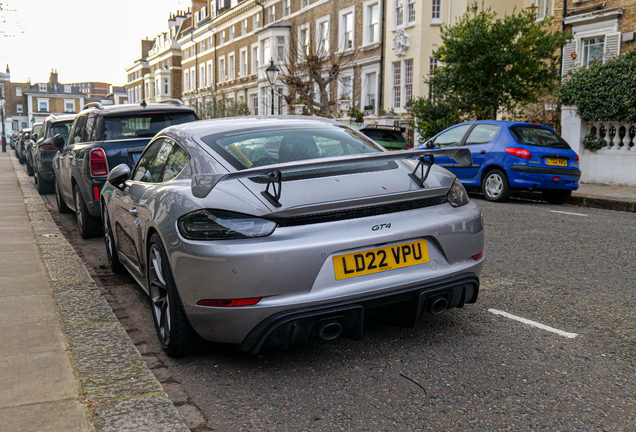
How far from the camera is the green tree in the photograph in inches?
653

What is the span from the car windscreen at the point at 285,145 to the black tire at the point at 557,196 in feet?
29.3

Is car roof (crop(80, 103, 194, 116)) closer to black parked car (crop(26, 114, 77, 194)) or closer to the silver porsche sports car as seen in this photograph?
the silver porsche sports car

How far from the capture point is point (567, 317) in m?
4.28

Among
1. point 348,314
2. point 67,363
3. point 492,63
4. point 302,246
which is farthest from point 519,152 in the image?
point 67,363

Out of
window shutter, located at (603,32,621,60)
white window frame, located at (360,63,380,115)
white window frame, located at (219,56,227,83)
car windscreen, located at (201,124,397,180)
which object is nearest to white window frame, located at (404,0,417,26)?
white window frame, located at (360,63,380,115)

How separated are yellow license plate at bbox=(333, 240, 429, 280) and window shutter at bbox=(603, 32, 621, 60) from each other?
1880cm

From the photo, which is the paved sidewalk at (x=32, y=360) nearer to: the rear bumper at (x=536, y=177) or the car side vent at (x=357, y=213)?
the car side vent at (x=357, y=213)

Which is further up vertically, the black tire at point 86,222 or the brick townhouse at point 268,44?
the brick townhouse at point 268,44

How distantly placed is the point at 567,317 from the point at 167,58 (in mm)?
77817

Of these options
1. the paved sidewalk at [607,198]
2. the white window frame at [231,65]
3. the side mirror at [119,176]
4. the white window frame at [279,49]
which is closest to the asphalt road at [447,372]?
the side mirror at [119,176]

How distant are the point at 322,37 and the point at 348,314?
3600 centimetres

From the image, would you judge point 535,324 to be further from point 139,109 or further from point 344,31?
point 344,31

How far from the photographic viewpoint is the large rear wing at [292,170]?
10.6 feet

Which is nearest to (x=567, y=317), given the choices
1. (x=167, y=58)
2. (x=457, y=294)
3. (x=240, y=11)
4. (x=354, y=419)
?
(x=457, y=294)
